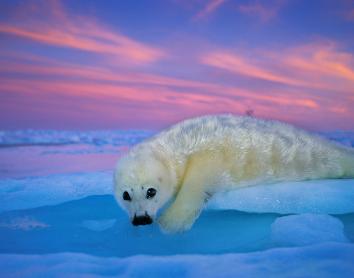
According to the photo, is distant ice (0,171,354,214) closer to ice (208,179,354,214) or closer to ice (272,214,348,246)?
ice (208,179,354,214)

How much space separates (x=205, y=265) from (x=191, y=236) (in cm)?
112

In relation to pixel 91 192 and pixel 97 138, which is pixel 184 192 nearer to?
pixel 91 192

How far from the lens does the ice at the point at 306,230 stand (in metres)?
3.54

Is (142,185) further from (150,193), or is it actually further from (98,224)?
(98,224)

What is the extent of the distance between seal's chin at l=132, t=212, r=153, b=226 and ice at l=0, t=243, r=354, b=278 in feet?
2.78

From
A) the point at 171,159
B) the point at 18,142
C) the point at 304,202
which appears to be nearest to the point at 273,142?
the point at 304,202

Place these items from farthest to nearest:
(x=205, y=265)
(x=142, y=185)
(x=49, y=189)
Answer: (x=49, y=189), (x=142, y=185), (x=205, y=265)

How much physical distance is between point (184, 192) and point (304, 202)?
50.0 inches

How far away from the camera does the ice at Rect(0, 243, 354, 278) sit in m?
2.59

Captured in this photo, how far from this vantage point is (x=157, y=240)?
12.6 ft

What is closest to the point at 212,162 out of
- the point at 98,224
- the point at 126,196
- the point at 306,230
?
the point at 126,196

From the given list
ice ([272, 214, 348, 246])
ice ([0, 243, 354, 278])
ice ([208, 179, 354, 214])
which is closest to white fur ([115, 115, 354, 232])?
ice ([208, 179, 354, 214])

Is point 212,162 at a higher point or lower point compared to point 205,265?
higher

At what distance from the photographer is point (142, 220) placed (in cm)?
378
